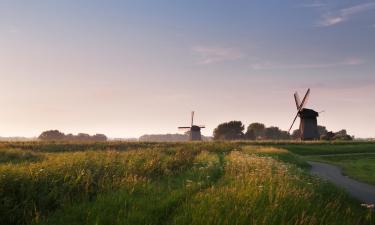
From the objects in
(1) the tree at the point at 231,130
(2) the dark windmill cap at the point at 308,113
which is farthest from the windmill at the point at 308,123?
(1) the tree at the point at 231,130

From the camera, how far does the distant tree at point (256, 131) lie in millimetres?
141450

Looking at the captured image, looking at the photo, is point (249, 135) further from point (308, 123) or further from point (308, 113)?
point (308, 113)

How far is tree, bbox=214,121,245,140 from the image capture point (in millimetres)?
137500

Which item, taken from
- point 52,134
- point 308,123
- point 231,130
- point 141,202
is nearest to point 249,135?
point 231,130

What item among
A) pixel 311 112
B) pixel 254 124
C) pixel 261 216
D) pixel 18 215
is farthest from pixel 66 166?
pixel 254 124

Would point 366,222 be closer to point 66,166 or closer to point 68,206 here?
point 68,206

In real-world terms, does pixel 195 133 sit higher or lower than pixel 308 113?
lower

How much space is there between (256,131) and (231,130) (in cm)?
1937

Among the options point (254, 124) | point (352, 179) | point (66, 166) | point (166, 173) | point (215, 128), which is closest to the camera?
point (66, 166)

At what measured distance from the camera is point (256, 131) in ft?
504

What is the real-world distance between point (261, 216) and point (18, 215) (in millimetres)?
5842

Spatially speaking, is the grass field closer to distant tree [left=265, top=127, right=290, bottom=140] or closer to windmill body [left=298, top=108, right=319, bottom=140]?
windmill body [left=298, top=108, right=319, bottom=140]

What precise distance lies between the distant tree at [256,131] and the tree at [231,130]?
388 cm

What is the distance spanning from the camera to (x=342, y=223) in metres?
10.4
